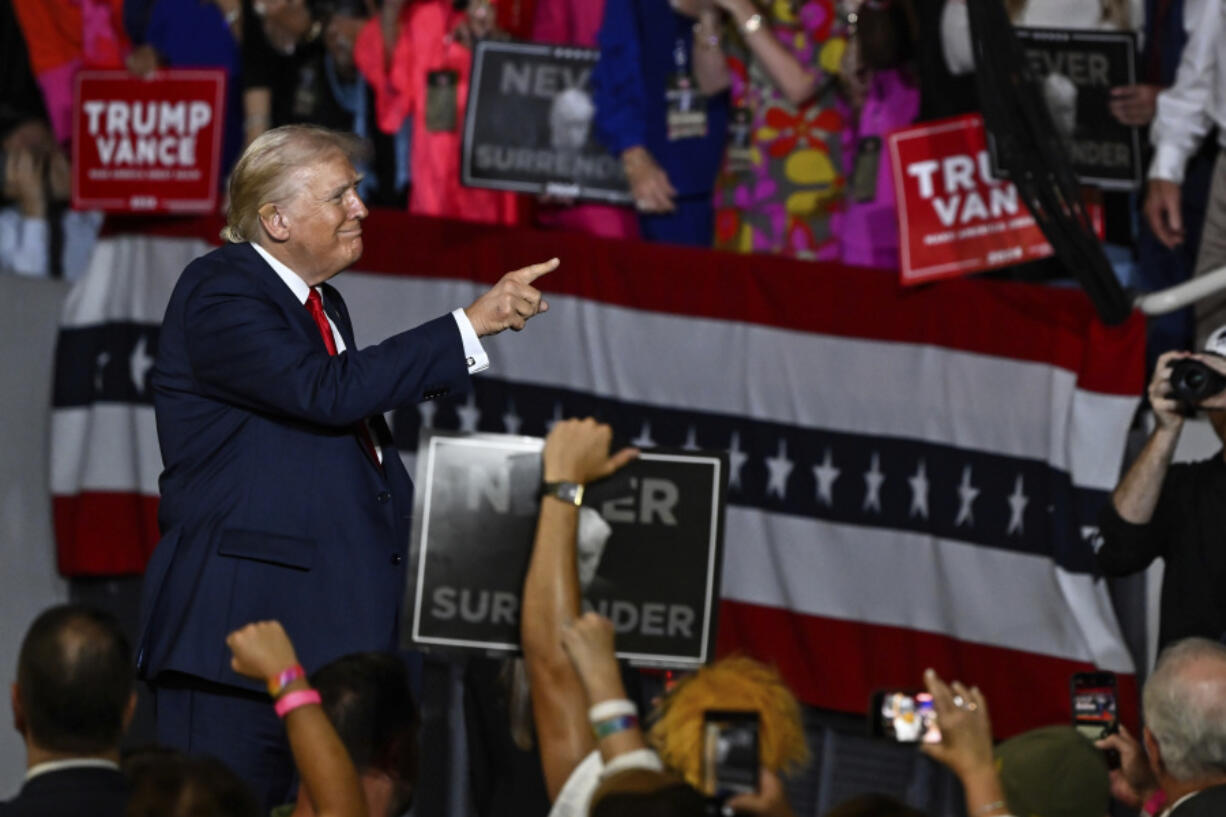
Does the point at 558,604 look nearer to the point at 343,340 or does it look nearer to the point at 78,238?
the point at 343,340

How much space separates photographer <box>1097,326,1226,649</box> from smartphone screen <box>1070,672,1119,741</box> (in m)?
0.94

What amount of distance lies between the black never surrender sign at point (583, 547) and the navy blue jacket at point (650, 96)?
288 cm

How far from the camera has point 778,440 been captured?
5895 mm

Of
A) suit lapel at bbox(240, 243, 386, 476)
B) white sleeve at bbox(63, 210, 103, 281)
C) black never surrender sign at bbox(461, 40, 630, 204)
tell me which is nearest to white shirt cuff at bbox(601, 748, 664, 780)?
suit lapel at bbox(240, 243, 386, 476)

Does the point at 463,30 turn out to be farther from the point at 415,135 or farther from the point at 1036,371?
the point at 1036,371

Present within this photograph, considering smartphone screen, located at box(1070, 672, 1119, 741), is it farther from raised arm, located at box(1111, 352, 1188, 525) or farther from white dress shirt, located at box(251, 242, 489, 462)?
white dress shirt, located at box(251, 242, 489, 462)

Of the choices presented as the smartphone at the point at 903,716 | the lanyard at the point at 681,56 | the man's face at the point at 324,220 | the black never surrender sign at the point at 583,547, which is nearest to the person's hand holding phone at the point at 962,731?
the smartphone at the point at 903,716

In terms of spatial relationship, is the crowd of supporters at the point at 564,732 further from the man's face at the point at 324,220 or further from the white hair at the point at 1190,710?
the man's face at the point at 324,220

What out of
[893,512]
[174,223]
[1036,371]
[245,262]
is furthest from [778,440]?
[245,262]

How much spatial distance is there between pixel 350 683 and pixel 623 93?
337 cm

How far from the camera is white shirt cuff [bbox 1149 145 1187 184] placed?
18.0 ft

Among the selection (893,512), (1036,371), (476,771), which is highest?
(1036,371)

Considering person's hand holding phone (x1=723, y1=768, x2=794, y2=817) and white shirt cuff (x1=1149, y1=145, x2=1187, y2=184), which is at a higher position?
white shirt cuff (x1=1149, y1=145, x2=1187, y2=184)

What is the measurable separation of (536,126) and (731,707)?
12.7 feet
